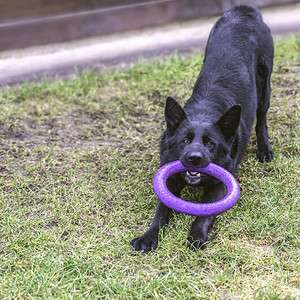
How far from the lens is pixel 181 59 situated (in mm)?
6570

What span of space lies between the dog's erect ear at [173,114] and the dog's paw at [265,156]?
4.14ft

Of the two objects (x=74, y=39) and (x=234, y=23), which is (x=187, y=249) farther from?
(x=74, y=39)

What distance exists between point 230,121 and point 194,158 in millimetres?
485

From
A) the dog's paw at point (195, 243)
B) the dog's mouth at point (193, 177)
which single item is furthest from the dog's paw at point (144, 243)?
the dog's mouth at point (193, 177)

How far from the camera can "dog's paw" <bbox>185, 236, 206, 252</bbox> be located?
3109mm

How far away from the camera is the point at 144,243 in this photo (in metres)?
3.13

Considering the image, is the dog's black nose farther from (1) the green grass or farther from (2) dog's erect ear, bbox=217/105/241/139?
(1) the green grass

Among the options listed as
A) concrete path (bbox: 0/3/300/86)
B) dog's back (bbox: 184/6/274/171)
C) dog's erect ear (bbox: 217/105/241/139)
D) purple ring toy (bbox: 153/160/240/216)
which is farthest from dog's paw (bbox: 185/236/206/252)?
concrete path (bbox: 0/3/300/86)

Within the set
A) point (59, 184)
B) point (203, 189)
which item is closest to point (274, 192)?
point (203, 189)

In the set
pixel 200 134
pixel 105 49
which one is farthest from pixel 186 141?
pixel 105 49

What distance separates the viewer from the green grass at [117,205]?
2803mm

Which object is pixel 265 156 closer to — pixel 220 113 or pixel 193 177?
pixel 220 113

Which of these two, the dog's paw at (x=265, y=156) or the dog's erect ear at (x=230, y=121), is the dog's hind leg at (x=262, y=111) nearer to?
the dog's paw at (x=265, y=156)

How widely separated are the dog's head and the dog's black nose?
6 cm
